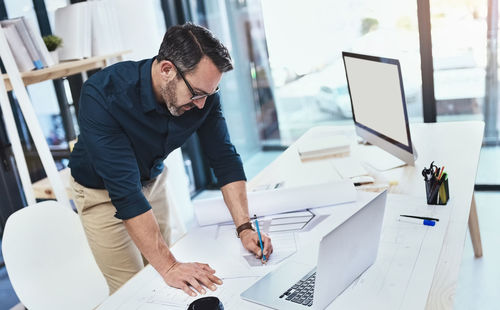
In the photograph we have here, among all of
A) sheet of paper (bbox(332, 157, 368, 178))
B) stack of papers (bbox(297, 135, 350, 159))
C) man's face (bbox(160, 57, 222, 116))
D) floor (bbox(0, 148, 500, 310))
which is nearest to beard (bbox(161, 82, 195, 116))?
man's face (bbox(160, 57, 222, 116))

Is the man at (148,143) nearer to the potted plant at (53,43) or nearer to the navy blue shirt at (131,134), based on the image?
the navy blue shirt at (131,134)

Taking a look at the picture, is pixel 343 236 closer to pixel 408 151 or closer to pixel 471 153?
pixel 408 151

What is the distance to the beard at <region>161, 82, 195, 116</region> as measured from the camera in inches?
65.6

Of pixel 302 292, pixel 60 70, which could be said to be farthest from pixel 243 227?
pixel 60 70

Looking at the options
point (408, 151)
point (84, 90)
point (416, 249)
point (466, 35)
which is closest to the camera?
point (416, 249)

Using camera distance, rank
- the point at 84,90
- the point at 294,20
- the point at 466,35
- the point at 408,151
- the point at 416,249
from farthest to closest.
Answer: the point at 294,20
the point at 466,35
the point at 408,151
the point at 84,90
the point at 416,249

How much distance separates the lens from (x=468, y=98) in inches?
138

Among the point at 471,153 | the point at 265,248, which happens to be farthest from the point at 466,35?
the point at 265,248

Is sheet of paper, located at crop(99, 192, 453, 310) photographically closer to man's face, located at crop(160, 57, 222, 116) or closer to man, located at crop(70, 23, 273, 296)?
man, located at crop(70, 23, 273, 296)

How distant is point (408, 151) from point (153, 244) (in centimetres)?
111

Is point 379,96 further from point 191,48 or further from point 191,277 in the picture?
point 191,277

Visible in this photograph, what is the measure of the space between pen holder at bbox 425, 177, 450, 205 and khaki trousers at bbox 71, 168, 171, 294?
3.41 feet

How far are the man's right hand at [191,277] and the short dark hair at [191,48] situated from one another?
591mm

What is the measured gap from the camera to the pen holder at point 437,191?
5.80 feet
